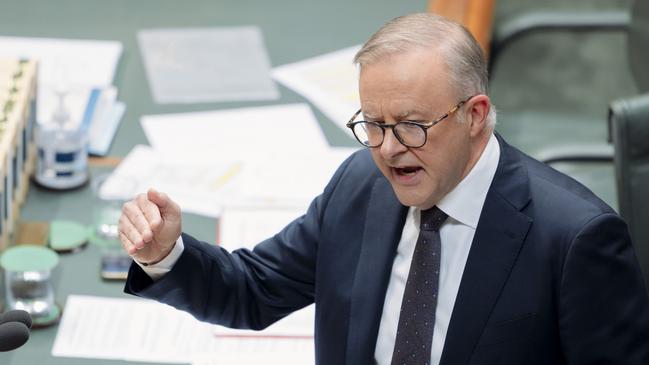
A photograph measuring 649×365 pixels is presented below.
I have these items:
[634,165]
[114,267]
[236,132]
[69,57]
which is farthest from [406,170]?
[69,57]

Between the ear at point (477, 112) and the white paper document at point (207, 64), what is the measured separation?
1307 millimetres

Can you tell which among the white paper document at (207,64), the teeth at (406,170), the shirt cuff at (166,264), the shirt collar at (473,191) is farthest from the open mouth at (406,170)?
the white paper document at (207,64)

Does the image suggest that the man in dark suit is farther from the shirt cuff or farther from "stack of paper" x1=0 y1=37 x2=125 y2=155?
"stack of paper" x1=0 y1=37 x2=125 y2=155

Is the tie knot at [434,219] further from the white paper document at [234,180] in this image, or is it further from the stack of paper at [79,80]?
the stack of paper at [79,80]

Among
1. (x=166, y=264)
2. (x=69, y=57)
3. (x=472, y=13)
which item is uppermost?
(x=166, y=264)

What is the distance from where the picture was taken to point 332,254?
6.64 feet

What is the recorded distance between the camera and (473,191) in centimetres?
191

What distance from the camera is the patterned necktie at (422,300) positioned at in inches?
75.6

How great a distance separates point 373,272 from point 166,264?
306mm

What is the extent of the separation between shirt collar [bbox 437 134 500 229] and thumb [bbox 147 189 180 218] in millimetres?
380

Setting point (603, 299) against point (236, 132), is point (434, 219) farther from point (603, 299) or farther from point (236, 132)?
point (236, 132)

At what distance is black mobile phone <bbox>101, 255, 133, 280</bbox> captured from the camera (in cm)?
250

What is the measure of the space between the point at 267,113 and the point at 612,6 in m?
1.35

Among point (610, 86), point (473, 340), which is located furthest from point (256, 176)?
point (610, 86)
